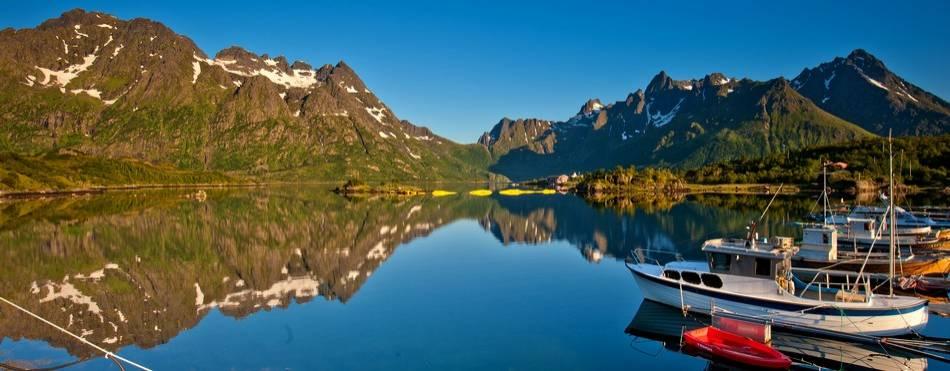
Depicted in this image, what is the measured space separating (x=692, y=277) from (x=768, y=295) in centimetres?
434

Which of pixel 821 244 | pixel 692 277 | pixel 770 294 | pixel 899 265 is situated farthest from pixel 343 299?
pixel 899 265

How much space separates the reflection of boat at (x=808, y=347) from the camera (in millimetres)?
25875

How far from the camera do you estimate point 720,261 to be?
34406 mm

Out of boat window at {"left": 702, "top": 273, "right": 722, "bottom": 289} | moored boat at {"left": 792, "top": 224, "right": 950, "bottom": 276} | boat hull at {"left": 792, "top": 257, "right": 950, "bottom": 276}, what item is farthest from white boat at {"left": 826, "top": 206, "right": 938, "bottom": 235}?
boat window at {"left": 702, "top": 273, "right": 722, "bottom": 289}

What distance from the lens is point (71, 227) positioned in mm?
80250

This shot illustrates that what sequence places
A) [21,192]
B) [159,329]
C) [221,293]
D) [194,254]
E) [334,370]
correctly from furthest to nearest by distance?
[21,192], [194,254], [221,293], [159,329], [334,370]

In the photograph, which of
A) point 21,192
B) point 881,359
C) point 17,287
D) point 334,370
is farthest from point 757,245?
point 21,192

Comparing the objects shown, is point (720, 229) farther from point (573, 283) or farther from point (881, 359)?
point (881, 359)

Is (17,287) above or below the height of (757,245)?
below

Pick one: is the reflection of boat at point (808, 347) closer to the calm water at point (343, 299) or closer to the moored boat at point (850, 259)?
the calm water at point (343, 299)

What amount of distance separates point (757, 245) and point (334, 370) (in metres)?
25.4

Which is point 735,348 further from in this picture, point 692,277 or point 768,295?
point 692,277

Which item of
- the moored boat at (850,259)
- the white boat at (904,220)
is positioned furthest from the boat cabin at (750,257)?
the white boat at (904,220)

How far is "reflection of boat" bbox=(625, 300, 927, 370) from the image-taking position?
25.9 metres
